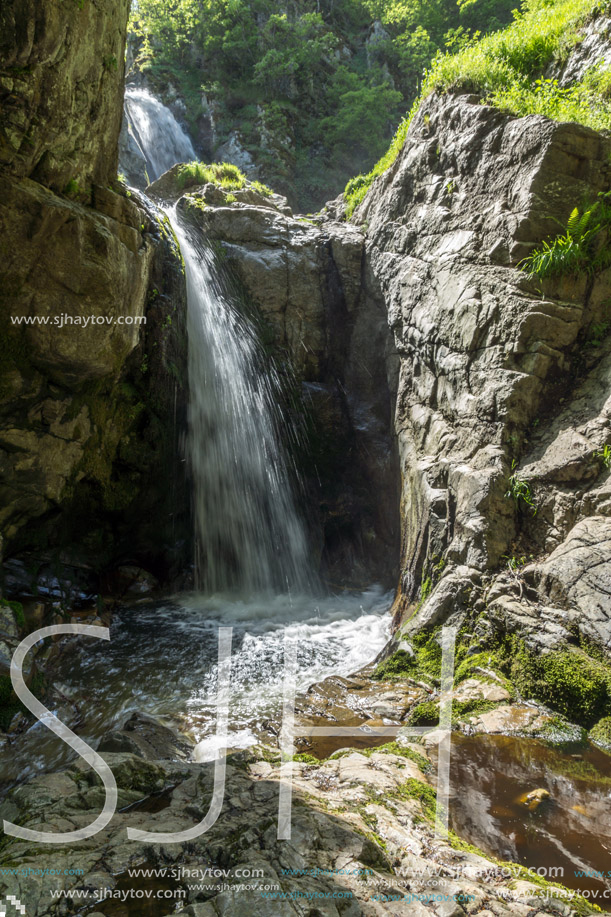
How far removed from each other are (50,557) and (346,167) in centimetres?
2020

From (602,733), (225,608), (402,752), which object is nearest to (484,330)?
(602,733)

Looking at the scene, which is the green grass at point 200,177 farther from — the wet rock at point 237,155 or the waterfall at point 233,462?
the wet rock at point 237,155

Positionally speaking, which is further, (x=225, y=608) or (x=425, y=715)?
(x=225, y=608)

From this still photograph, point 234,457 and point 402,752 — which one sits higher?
point 234,457

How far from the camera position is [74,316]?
5.00 m

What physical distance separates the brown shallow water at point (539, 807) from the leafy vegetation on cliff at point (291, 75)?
2026 cm

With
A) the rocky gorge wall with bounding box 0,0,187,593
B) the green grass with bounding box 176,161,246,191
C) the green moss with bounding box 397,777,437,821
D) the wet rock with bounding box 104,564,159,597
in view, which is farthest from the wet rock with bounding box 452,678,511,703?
the green grass with bounding box 176,161,246,191

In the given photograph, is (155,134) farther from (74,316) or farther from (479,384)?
(479,384)

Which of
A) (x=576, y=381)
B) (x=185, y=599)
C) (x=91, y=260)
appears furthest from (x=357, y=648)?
(x=91, y=260)

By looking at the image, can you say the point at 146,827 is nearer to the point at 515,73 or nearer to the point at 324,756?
the point at 324,756

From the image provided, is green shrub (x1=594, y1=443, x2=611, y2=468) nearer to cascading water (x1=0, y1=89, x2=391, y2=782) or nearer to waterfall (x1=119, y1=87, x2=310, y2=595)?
cascading water (x1=0, y1=89, x2=391, y2=782)

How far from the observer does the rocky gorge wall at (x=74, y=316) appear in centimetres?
426

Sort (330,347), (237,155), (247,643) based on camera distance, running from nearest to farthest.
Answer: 1. (247,643)
2. (330,347)
3. (237,155)

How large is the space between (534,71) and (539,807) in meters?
8.98
